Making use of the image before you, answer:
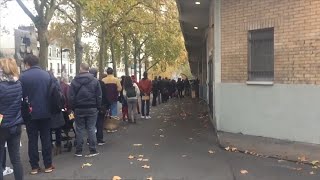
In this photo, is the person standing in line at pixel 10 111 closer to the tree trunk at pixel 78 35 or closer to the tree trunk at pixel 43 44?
the tree trunk at pixel 43 44

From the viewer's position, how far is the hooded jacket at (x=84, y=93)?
9875mm

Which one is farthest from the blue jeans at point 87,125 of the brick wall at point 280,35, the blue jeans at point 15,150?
the brick wall at point 280,35

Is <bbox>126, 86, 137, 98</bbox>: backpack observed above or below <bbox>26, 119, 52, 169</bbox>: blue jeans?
above

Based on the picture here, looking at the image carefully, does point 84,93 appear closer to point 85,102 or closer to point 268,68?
point 85,102

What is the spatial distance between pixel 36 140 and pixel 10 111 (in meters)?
1.56

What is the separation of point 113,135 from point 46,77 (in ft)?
17.7

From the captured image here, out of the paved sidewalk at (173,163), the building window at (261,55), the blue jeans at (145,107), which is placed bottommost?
the paved sidewalk at (173,163)

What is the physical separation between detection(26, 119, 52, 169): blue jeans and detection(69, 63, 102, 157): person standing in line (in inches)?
55.2

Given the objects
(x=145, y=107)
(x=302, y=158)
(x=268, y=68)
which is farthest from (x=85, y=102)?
(x=145, y=107)

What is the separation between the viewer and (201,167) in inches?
348

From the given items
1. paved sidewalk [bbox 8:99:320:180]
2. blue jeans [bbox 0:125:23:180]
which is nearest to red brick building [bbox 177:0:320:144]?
paved sidewalk [bbox 8:99:320:180]

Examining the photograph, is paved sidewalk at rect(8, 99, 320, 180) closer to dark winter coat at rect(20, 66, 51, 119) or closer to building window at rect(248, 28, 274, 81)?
dark winter coat at rect(20, 66, 51, 119)

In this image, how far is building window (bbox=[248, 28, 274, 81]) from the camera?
12.5 meters

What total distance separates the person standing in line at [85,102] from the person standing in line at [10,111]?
2.68 metres
